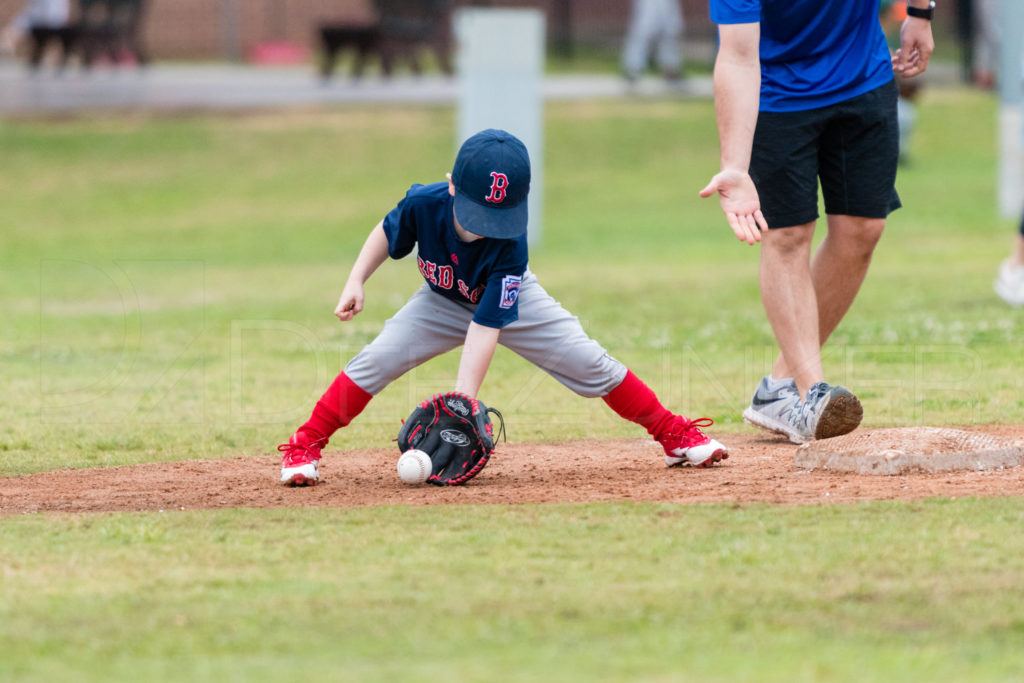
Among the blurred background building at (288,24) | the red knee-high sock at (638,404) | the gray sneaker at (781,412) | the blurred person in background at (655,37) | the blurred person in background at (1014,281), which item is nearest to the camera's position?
the red knee-high sock at (638,404)

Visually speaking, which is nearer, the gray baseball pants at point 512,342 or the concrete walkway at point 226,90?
the gray baseball pants at point 512,342

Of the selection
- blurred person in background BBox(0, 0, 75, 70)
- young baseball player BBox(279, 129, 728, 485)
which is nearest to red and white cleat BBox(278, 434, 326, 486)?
young baseball player BBox(279, 129, 728, 485)

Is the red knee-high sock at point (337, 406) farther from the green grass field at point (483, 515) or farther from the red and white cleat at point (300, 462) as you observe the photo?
the green grass field at point (483, 515)

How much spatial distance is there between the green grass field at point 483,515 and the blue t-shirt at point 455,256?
2.47 ft

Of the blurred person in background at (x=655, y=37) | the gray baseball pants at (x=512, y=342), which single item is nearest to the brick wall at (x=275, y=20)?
the blurred person in background at (x=655, y=37)

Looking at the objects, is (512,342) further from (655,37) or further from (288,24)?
(288,24)

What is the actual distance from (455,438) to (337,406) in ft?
1.48

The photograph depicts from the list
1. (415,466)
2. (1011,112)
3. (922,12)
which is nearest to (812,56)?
(922,12)

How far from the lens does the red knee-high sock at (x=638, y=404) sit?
5184 mm

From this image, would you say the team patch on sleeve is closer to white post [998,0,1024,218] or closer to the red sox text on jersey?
the red sox text on jersey

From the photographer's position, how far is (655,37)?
80.3ft

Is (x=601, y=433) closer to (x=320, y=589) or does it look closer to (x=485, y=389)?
(x=485, y=389)

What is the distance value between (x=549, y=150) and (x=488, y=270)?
1731cm

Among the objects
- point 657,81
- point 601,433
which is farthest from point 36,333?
point 657,81
